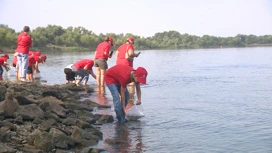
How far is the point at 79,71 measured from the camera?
16.6m

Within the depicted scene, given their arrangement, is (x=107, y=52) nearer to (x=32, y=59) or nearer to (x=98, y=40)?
(x=32, y=59)

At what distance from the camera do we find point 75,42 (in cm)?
11900

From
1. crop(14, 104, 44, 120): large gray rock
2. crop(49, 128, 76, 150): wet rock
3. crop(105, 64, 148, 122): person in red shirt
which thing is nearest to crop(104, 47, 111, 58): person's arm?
crop(105, 64, 148, 122): person in red shirt

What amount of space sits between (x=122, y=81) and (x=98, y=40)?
389ft

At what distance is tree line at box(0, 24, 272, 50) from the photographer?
330ft

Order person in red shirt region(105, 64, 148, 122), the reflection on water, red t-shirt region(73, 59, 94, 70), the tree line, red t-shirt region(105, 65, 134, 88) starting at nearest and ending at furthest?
the reflection on water, person in red shirt region(105, 64, 148, 122), red t-shirt region(105, 65, 134, 88), red t-shirt region(73, 59, 94, 70), the tree line

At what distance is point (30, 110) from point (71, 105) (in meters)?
2.28

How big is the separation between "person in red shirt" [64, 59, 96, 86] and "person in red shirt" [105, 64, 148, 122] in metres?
6.07

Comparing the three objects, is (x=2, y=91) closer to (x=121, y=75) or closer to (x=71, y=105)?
(x=71, y=105)

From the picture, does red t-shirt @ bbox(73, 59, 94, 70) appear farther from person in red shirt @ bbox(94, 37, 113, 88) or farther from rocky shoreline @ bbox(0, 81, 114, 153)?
rocky shoreline @ bbox(0, 81, 114, 153)

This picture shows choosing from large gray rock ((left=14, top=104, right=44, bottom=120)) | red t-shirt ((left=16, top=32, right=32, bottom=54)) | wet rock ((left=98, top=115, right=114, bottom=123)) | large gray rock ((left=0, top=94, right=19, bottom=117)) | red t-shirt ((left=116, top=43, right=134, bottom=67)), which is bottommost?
wet rock ((left=98, top=115, right=114, bottom=123))

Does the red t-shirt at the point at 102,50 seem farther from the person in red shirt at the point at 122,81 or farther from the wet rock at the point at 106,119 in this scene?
the wet rock at the point at 106,119

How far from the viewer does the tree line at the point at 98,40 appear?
100 meters

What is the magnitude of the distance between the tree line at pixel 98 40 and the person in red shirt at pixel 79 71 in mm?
61624
